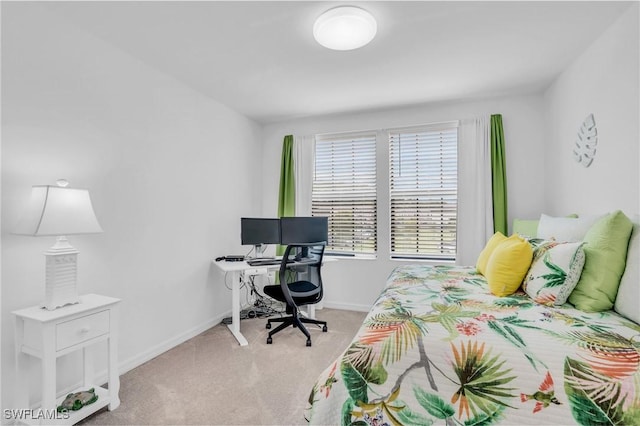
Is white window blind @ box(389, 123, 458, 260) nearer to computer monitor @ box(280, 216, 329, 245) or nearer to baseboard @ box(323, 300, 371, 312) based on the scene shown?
baseboard @ box(323, 300, 371, 312)

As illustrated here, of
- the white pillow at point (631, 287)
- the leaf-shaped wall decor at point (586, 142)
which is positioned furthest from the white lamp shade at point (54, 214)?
the leaf-shaped wall decor at point (586, 142)

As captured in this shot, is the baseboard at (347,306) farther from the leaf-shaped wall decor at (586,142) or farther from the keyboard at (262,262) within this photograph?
the leaf-shaped wall decor at (586,142)

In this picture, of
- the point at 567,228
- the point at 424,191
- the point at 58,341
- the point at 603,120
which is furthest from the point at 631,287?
the point at 58,341

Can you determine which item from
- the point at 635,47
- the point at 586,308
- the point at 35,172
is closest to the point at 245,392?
the point at 35,172

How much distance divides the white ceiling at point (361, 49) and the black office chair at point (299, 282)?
1673 millimetres

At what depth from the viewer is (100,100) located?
2.33 metres

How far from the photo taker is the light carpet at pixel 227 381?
1904 mm

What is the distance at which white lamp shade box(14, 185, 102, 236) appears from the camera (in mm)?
1718

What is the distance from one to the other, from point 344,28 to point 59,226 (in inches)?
83.8

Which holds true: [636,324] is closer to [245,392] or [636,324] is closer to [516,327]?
[516,327]

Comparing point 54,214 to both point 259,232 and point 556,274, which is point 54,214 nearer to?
point 259,232

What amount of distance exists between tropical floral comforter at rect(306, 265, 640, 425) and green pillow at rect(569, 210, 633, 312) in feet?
0.30

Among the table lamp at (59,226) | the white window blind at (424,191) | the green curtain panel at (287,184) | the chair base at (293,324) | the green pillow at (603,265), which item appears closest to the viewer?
the green pillow at (603,265)

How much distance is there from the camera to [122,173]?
2494 mm
